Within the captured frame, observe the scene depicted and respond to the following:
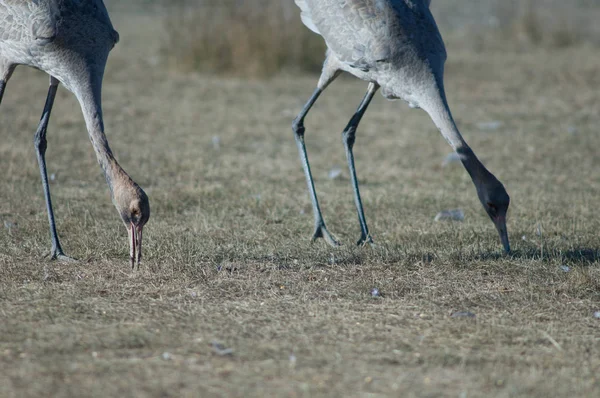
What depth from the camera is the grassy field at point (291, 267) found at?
377cm

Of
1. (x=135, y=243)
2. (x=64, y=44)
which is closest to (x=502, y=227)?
(x=135, y=243)

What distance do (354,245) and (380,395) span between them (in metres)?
2.37

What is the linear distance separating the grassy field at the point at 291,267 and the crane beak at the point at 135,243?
0.36ft

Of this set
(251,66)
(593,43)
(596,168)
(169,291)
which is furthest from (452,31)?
(169,291)

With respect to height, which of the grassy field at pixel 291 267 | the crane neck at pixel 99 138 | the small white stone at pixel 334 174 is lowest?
the grassy field at pixel 291 267

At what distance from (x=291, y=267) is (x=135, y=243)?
96 centimetres

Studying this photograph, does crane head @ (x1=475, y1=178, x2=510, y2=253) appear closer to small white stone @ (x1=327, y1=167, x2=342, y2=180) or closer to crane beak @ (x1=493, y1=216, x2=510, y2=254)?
crane beak @ (x1=493, y1=216, x2=510, y2=254)

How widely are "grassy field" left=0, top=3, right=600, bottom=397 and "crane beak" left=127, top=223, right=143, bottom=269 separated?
0.11 metres

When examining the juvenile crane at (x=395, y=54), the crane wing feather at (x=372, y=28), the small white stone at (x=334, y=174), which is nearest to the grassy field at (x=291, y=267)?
the small white stone at (x=334, y=174)

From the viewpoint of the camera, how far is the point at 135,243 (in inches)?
195

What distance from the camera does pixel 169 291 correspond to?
15.8 ft

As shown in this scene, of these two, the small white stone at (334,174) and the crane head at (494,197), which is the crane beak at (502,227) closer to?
the crane head at (494,197)

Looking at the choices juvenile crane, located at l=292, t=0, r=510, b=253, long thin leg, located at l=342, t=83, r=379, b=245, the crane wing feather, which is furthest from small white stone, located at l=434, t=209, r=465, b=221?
the crane wing feather

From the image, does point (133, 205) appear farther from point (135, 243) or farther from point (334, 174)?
point (334, 174)
